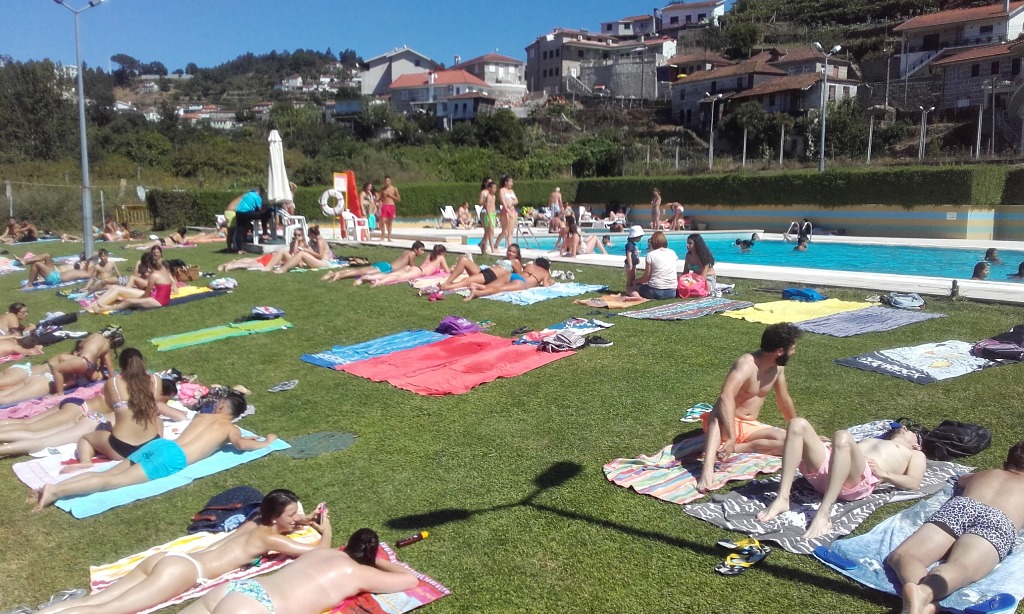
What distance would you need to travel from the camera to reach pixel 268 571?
4.12m

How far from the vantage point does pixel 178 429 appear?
22.4ft

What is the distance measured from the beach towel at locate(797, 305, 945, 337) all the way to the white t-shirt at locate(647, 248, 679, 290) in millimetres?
2525

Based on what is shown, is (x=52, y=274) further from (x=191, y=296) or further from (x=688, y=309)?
(x=688, y=309)

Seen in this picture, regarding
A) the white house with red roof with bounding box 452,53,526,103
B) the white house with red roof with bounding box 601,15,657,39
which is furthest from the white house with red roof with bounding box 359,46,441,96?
the white house with red roof with bounding box 601,15,657,39

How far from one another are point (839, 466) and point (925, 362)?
380 centimetres

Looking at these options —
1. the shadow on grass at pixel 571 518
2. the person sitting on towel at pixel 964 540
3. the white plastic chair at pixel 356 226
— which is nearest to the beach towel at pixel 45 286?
the white plastic chair at pixel 356 226

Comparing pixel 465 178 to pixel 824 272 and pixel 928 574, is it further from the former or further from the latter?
pixel 928 574

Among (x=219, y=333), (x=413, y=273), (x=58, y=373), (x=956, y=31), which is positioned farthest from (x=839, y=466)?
(x=956, y=31)

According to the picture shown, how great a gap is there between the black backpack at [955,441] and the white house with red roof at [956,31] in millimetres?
67165

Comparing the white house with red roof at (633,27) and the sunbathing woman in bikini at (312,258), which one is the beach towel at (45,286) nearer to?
the sunbathing woman in bikini at (312,258)

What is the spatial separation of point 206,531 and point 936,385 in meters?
6.24

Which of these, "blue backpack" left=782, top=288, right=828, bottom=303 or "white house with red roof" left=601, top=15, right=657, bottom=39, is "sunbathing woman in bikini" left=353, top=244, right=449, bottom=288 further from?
"white house with red roof" left=601, top=15, right=657, bottom=39

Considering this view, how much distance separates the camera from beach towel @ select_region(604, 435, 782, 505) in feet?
16.1

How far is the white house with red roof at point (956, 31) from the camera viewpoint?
61219mm
